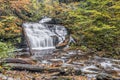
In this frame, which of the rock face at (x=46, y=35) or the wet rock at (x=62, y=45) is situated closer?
the wet rock at (x=62, y=45)

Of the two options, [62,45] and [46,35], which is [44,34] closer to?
[46,35]

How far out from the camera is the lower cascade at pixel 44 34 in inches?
691

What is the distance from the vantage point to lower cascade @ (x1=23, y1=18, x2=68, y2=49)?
17547mm

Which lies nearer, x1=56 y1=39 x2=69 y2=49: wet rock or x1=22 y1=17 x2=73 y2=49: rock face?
x1=56 y1=39 x2=69 y2=49: wet rock

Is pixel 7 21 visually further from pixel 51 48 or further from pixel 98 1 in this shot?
pixel 98 1

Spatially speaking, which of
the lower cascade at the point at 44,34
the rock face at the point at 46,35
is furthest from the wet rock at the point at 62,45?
the lower cascade at the point at 44,34

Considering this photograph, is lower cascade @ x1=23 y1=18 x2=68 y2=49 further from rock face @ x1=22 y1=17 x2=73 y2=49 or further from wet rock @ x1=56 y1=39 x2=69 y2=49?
wet rock @ x1=56 y1=39 x2=69 y2=49

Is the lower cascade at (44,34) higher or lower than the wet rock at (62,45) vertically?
higher

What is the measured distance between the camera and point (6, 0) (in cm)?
1361

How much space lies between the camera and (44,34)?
18719 millimetres

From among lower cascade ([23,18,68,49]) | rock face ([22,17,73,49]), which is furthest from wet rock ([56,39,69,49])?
lower cascade ([23,18,68,49])

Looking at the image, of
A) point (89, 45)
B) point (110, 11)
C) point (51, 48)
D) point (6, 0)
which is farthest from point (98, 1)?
point (6, 0)

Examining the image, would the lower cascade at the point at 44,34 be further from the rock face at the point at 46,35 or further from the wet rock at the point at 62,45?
the wet rock at the point at 62,45

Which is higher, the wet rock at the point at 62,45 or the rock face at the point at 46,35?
the rock face at the point at 46,35
